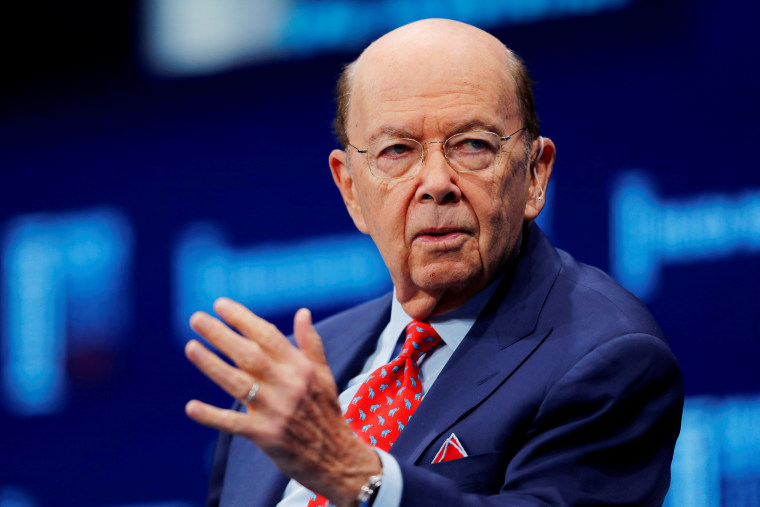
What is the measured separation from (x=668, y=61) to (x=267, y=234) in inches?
57.5

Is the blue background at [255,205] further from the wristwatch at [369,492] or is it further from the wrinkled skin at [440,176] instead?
the wristwatch at [369,492]

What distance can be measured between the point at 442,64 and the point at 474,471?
76 centimetres

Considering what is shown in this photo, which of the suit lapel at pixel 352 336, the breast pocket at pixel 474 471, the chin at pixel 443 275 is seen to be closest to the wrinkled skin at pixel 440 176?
the chin at pixel 443 275

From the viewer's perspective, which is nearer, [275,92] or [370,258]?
[370,258]

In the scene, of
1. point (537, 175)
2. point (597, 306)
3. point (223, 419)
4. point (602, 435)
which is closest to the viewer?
point (223, 419)

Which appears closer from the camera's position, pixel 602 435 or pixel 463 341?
pixel 602 435

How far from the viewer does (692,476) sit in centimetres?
264

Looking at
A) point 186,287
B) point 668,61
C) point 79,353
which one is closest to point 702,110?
point 668,61

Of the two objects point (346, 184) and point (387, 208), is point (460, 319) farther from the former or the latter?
point (346, 184)

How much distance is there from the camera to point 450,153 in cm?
182

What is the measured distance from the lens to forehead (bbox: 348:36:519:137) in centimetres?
181

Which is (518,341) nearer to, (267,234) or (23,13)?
(267,234)

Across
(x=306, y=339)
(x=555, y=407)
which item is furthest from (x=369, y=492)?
(x=555, y=407)

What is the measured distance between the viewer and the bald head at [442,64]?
183 cm
